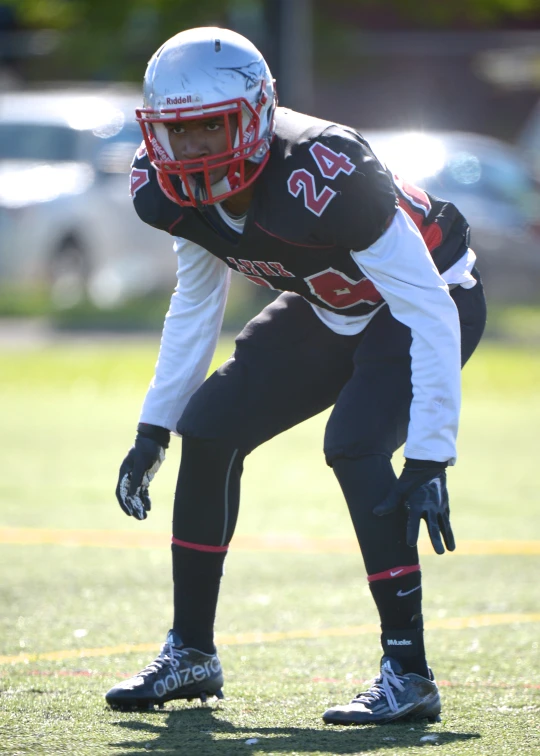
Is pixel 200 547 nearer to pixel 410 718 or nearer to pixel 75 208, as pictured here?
pixel 410 718

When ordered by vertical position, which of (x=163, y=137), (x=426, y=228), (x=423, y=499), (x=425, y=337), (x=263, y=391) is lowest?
(x=423, y=499)

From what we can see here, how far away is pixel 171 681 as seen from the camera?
3631mm

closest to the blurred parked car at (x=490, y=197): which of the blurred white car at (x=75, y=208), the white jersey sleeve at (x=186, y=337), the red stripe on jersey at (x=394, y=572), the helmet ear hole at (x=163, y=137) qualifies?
the blurred white car at (x=75, y=208)

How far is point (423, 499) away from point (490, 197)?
1374cm

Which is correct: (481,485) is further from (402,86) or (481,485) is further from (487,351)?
(402,86)

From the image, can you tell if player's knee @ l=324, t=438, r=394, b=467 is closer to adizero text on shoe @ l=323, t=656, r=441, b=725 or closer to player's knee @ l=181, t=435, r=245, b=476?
player's knee @ l=181, t=435, r=245, b=476

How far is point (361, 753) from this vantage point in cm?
308

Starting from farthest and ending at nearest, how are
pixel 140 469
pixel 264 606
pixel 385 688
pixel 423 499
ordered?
pixel 264 606 → pixel 140 469 → pixel 385 688 → pixel 423 499

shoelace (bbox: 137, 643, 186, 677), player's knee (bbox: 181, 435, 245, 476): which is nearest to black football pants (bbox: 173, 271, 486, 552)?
player's knee (bbox: 181, 435, 245, 476)

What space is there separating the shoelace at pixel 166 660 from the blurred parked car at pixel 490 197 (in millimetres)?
12559

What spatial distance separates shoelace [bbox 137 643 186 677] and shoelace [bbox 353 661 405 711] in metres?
0.53

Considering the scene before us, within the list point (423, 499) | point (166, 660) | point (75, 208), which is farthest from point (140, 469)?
Answer: point (75, 208)

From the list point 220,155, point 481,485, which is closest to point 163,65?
point 220,155

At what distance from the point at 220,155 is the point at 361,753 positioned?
4.90ft
